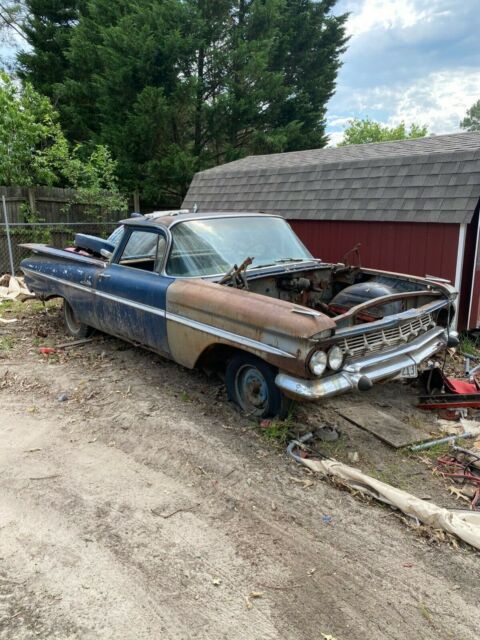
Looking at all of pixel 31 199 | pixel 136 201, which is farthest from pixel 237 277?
pixel 136 201

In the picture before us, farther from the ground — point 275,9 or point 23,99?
point 275,9

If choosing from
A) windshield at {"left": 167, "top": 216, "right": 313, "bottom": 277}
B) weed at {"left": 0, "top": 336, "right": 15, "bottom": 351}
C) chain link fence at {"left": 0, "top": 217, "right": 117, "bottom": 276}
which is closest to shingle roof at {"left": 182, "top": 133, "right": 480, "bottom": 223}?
windshield at {"left": 167, "top": 216, "right": 313, "bottom": 277}

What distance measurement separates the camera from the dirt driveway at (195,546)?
223 centimetres

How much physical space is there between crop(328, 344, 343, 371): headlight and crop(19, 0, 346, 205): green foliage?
42.6 ft

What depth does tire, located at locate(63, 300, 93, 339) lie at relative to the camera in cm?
644

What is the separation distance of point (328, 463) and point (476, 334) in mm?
4840

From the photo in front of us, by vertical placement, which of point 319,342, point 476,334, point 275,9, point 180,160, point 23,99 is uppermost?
point 275,9

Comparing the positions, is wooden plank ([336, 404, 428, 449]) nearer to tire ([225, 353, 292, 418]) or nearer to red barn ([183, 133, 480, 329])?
Result: tire ([225, 353, 292, 418])

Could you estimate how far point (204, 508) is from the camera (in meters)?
3.07

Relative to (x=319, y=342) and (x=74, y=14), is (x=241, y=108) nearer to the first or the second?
(x=74, y=14)

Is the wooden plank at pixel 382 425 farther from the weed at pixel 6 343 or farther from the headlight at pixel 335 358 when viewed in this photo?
the weed at pixel 6 343

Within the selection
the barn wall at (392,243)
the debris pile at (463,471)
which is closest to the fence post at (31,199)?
the barn wall at (392,243)

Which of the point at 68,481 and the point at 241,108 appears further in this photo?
the point at 241,108

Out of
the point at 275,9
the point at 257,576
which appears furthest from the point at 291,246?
the point at 275,9
